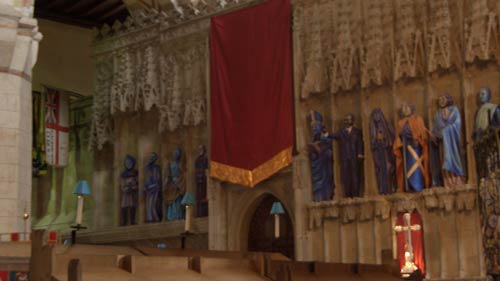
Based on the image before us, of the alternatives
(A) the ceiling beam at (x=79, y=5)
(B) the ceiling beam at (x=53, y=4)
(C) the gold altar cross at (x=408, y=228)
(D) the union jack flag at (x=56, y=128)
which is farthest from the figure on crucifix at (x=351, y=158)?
(B) the ceiling beam at (x=53, y=4)

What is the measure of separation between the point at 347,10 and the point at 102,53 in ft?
24.8

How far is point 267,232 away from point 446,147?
15.6 ft

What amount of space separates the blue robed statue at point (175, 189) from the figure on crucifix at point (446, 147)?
6.28 meters

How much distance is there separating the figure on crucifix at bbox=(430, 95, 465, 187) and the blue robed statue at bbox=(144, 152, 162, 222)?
7.04 meters

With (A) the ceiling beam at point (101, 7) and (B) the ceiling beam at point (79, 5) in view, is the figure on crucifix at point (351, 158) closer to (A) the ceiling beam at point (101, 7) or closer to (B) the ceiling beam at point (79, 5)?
(A) the ceiling beam at point (101, 7)

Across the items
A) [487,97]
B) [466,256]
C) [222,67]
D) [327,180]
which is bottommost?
[466,256]

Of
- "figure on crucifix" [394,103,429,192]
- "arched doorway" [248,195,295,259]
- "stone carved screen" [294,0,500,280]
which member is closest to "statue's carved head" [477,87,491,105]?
"stone carved screen" [294,0,500,280]

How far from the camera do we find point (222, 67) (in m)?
18.0

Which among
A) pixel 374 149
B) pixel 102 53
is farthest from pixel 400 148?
pixel 102 53

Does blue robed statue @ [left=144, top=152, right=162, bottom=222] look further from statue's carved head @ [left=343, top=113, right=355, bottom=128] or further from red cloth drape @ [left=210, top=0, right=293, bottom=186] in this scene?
statue's carved head @ [left=343, top=113, right=355, bottom=128]

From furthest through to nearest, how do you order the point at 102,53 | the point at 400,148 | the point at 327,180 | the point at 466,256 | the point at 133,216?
the point at 102,53
the point at 133,216
the point at 327,180
the point at 400,148
the point at 466,256

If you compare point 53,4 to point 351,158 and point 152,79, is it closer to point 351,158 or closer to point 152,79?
point 152,79

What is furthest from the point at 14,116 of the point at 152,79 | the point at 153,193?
the point at 152,79

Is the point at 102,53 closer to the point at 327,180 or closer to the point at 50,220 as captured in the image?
the point at 50,220
